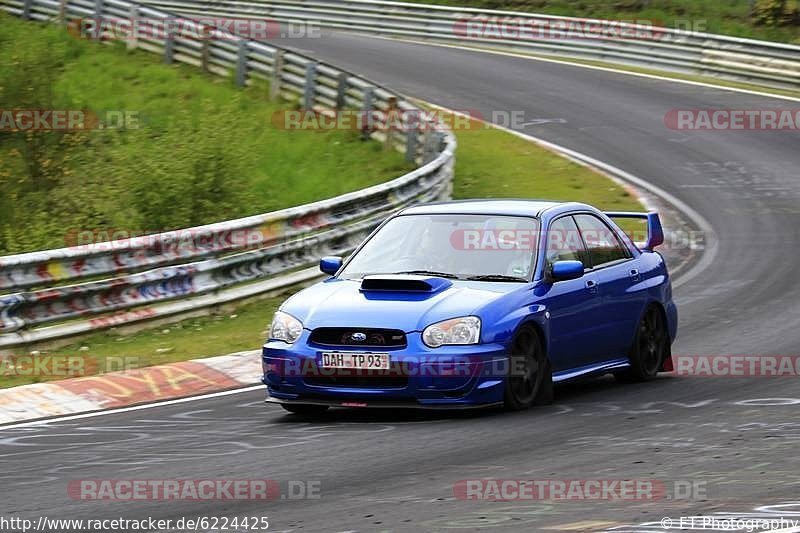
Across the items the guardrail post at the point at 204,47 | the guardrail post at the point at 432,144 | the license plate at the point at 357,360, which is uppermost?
the license plate at the point at 357,360

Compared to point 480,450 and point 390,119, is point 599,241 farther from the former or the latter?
point 390,119

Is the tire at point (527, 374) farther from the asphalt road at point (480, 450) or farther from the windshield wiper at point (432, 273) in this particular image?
the windshield wiper at point (432, 273)

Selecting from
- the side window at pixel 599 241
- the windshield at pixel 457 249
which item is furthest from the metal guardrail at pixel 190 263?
the side window at pixel 599 241

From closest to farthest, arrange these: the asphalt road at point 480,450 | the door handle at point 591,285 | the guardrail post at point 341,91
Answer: the asphalt road at point 480,450, the door handle at point 591,285, the guardrail post at point 341,91

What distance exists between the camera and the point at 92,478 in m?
8.03

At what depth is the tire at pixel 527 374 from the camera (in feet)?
32.4

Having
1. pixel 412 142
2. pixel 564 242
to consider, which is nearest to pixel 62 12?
pixel 412 142

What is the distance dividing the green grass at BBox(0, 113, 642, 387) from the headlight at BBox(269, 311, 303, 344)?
2922 millimetres

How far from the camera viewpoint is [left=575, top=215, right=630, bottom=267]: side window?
11297mm

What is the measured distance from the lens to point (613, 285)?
1128 centimetres

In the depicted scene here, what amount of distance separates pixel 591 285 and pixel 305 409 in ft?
7.74

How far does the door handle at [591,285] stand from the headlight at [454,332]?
63.2 inches

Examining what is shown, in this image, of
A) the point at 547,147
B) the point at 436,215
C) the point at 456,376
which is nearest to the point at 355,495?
the point at 456,376

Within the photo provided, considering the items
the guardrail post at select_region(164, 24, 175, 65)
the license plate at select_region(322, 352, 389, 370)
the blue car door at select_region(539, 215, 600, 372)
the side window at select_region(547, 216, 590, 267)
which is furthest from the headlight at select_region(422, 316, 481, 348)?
the guardrail post at select_region(164, 24, 175, 65)
